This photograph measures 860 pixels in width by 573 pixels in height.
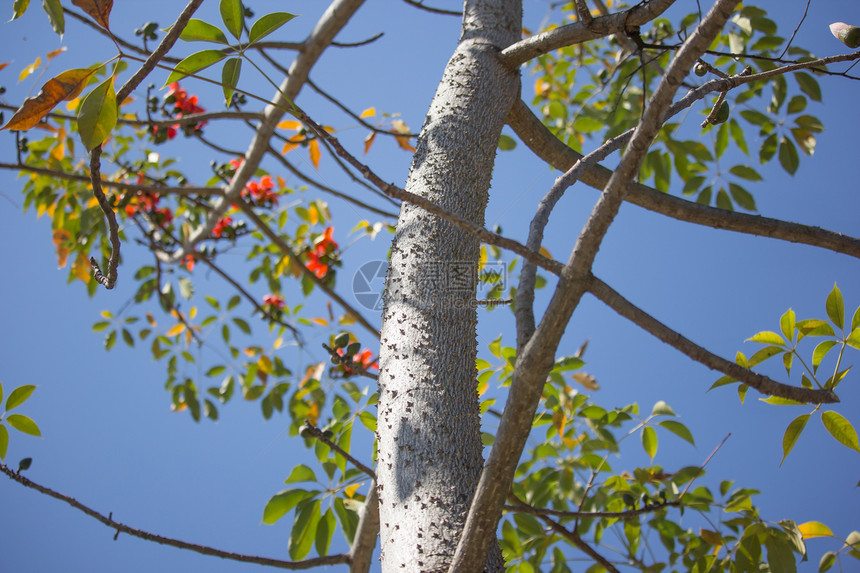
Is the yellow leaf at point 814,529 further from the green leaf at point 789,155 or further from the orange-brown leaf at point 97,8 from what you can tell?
the orange-brown leaf at point 97,8

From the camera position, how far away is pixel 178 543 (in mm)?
811

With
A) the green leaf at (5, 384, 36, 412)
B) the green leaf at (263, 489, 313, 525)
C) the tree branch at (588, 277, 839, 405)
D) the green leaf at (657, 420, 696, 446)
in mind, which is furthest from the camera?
the green leaf at (657, 420, 696, 446)

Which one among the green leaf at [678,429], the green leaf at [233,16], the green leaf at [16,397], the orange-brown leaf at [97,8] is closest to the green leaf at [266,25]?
the green leaf at [233,16]

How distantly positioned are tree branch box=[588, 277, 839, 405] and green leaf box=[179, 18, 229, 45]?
509 mm


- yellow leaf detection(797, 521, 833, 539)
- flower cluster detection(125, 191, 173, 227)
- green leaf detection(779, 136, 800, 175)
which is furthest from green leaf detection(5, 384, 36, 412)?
green leaf detection(779, 136, 800, 175)

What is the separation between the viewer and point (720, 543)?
126 centimetres

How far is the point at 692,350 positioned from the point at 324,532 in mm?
899

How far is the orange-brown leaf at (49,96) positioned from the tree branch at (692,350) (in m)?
0.60

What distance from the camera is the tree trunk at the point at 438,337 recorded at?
570 mm

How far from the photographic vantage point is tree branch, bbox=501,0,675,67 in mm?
749

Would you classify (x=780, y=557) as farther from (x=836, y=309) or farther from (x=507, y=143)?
(x=507, y=143)

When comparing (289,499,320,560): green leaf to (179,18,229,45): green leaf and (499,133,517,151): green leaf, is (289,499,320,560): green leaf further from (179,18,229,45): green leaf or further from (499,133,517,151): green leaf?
(499,133,517,151): green leaf

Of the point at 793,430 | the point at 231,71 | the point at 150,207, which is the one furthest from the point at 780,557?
the point at 150,207

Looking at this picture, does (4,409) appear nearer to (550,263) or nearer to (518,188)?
(550,263)
